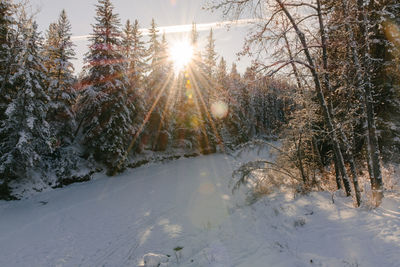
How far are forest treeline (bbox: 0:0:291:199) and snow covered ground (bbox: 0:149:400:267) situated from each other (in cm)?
310

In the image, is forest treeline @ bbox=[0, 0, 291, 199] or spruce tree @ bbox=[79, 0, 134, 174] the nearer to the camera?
forest treeline @ bbox=[0, 0, 291, 199]

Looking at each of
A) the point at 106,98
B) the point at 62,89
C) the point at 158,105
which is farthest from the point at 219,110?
the point at 62,89

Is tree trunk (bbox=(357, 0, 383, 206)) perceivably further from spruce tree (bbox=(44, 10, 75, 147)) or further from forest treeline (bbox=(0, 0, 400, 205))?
spruce tree (bbox=(44, 10, 75, 147))

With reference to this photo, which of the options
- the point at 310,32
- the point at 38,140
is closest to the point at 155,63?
the point at 38,140

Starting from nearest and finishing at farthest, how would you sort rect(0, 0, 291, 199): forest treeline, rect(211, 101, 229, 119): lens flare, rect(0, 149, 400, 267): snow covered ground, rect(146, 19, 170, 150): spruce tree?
rect(0, 149, 400, 267): snow covered ground < rect(0, 0, 291, 199): forest treeline < rect(146, 19, 170, 150): spruce tree < rect(211, 101, 229, 119): lens flare

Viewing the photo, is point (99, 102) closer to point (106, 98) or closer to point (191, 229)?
point (106, 98)

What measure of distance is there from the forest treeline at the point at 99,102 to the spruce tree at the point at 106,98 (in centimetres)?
9

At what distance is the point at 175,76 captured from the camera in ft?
92.7

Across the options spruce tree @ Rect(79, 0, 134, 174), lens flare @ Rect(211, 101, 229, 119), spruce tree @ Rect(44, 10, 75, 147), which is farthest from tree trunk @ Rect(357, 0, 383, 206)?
lens flare @ Rect(211, 101, 229, 119)

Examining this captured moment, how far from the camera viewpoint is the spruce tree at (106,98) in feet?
59.7

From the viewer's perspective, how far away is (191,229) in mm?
9047

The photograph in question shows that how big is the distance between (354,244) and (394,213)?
5.74ft

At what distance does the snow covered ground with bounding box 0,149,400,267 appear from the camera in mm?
4695

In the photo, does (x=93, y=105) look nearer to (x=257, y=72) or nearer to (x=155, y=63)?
(x=155, y=63)
